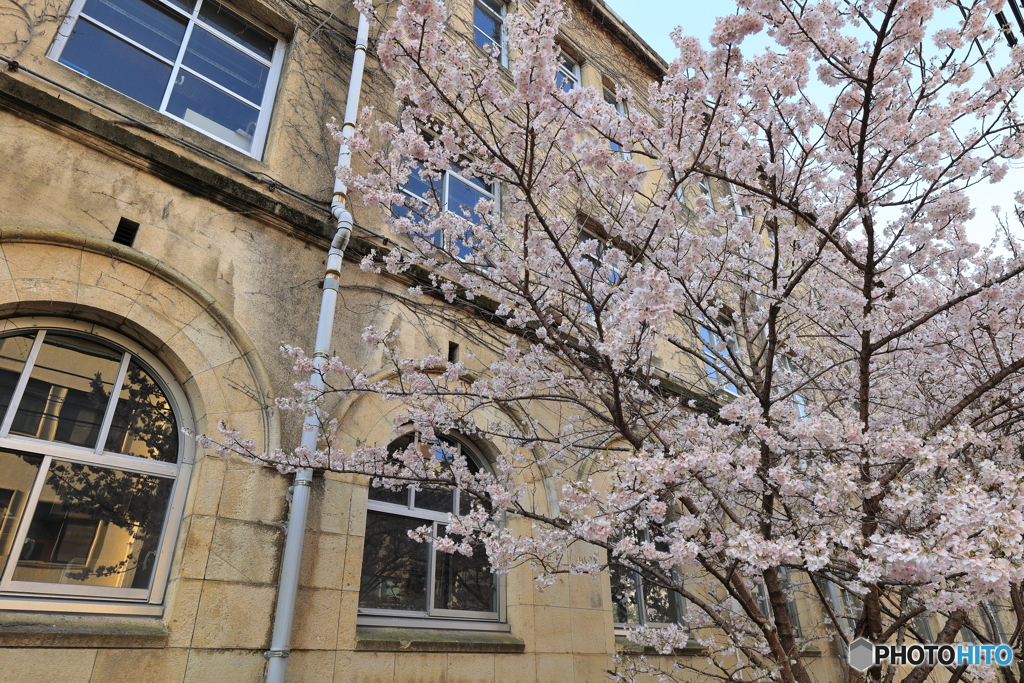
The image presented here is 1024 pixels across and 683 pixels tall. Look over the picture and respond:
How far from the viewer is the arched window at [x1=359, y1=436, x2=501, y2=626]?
4.86m

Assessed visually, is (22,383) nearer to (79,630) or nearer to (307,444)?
(79,630)

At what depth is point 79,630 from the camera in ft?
10.8

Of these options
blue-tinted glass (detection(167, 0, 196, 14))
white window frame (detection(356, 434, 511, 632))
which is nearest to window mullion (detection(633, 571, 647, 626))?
white window frame (detection(356, 434, 511, 632))

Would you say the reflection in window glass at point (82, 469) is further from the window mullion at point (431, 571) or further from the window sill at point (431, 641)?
the window mullion at point (431, 571)

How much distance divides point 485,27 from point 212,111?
5706 millimetres

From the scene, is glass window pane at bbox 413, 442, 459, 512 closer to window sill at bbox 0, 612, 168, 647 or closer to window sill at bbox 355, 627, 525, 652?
window sill at bbox 355, 627, 525, 652

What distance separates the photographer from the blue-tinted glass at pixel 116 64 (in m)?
4.87

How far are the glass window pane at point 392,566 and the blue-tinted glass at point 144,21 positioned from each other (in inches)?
192

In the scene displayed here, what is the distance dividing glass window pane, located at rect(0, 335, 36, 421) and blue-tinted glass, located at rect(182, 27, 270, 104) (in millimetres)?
3220

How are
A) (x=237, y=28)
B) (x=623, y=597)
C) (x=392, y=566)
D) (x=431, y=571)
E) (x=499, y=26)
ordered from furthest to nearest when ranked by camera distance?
(x=499, y=26), (x=623, y=597), (x=237, y=28), (x=431, y=571), (x=392, y=566)

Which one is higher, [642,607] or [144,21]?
[144,21]

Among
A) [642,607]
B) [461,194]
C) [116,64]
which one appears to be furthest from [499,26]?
[642,607]

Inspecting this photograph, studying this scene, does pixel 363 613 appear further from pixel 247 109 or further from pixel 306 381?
pixel 247 109

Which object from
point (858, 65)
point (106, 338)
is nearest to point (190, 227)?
point (106, 338)
